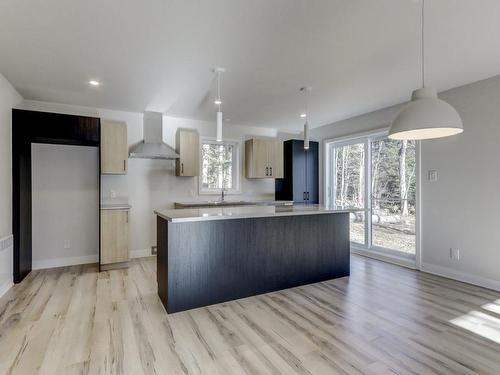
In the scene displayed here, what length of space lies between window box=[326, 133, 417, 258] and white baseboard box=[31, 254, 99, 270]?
14.5ft

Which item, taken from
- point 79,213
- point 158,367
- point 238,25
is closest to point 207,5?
point 238,25

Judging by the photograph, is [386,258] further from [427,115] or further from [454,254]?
[427,115]

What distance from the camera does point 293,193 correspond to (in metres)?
5.86

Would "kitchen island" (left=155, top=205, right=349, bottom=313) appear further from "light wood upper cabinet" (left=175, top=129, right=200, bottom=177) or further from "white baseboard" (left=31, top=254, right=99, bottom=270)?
"white baseboard" (left=31, top=254, right=99, bottom=270)

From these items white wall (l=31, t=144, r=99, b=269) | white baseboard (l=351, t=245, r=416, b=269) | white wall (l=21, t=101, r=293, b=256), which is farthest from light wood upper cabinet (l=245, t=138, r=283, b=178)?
white wall (l=31, t=144, r=99, b=269)

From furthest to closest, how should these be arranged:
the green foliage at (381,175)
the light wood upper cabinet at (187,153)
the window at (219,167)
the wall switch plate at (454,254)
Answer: the window at (219,167) < the light wood upper cabinet at (187,153) < the green foliage at (381,175) < the wall switch plate at (454,254)

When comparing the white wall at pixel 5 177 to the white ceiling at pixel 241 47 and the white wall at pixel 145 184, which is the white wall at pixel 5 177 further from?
the white wall at pixel 145 184

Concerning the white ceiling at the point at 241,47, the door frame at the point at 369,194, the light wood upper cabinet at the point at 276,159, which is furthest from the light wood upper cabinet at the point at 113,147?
the door frame at the point at 369,194

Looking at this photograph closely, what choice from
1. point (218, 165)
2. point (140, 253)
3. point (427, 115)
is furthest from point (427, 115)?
point (140, 253)

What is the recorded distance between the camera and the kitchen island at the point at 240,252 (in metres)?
2.75

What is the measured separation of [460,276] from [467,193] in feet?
3.71

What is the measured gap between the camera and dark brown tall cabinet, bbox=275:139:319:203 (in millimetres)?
5906

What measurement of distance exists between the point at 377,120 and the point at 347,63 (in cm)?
225

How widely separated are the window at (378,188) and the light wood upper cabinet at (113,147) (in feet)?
12.4
